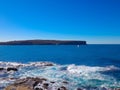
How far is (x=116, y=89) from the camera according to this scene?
30266 mm

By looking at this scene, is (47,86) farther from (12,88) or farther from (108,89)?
(108,89)

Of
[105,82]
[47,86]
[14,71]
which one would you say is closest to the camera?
[47,86]

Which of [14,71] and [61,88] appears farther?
[14,71]

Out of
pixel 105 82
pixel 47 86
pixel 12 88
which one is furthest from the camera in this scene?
pixel 105 82

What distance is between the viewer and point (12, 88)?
28.1 metres

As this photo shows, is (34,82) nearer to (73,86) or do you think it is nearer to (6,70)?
(73,86)

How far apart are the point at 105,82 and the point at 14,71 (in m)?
21.1

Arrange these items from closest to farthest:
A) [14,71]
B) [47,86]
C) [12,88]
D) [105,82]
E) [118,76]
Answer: [12,88]
[47,86]
[105,82]
[118,76]
[14,71]

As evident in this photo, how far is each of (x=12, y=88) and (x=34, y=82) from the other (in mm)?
3406

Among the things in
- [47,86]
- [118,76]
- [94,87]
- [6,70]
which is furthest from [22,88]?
[6,70]

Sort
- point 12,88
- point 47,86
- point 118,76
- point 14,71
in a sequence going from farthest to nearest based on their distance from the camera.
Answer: point 14,71
point 118,76
point 47,86
point 12,88

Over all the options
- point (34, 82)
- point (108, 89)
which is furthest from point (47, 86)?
point (108, 89)

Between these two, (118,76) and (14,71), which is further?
(14,71)

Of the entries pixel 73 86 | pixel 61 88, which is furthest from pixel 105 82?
pixel 61 88
